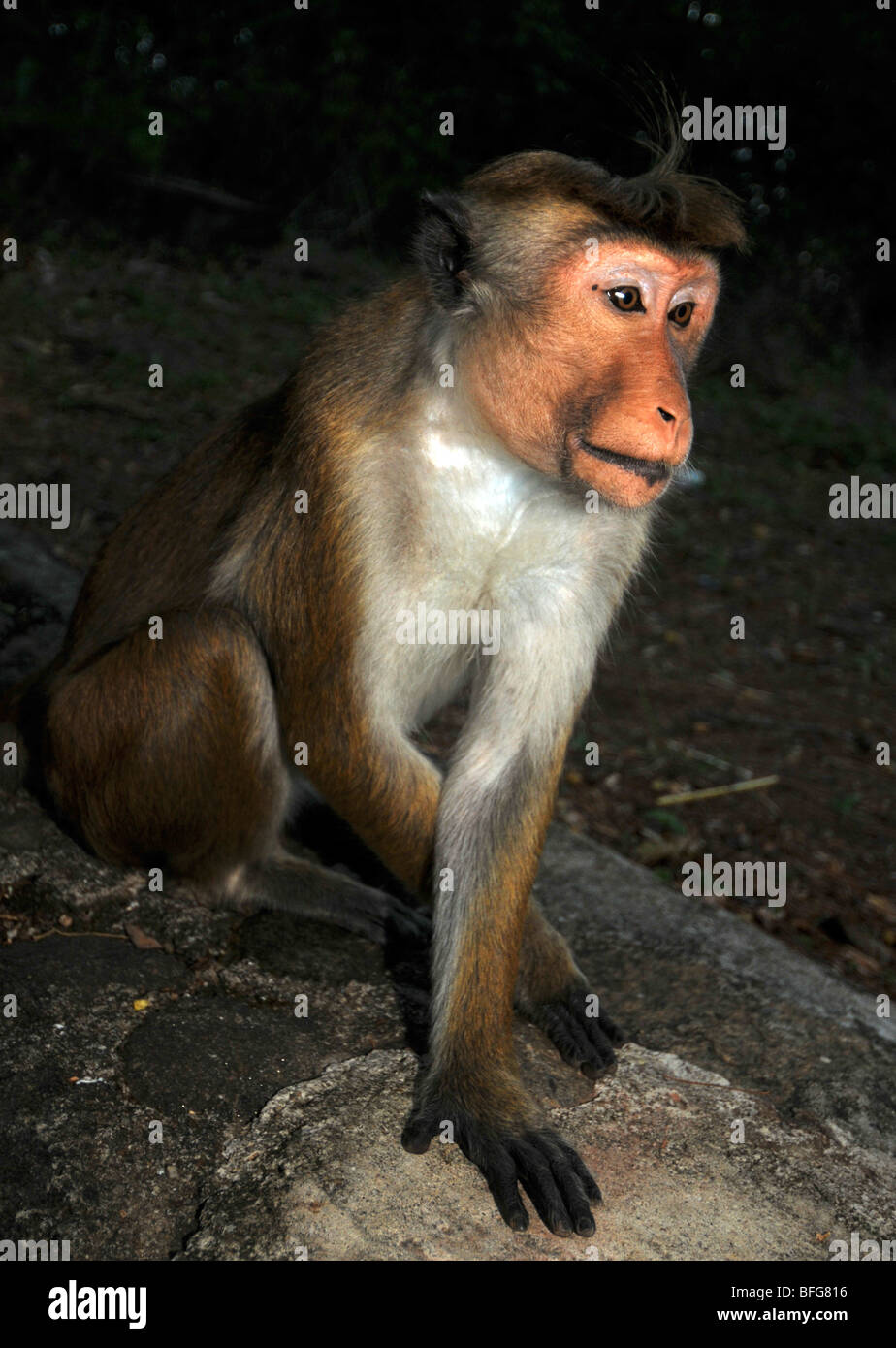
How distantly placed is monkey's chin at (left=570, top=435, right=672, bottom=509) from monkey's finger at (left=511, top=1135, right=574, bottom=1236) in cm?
141

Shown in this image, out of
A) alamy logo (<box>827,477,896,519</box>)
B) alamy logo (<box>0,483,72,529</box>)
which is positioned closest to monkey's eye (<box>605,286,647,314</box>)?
alamy logo (<box>0,483,72,529</box>)

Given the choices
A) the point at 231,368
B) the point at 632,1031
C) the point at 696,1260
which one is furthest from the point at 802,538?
the point at 696,1260

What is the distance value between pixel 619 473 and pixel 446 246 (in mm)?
726

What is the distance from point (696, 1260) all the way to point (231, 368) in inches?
302

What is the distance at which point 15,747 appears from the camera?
12.7ft

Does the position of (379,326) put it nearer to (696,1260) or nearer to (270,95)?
(696,1260)

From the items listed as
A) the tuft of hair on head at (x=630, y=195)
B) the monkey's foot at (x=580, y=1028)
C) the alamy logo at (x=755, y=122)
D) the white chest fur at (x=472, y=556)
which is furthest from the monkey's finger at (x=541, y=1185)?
the alamy logo at (x=755, y=122)

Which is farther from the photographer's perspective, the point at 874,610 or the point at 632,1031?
the point at 874,610

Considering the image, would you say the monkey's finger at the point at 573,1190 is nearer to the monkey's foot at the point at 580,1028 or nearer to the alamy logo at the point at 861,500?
the monkey's foot at the point at 580,1028

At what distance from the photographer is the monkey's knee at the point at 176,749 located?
10.7 ft

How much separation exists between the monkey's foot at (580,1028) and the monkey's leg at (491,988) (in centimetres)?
21

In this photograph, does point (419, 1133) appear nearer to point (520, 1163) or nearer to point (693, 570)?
point (520, 1163)

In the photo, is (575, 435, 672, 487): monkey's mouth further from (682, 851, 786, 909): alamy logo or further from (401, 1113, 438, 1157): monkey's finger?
(682, 851, 786, 909): alamy logo

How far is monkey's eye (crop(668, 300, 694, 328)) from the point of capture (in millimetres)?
2945
